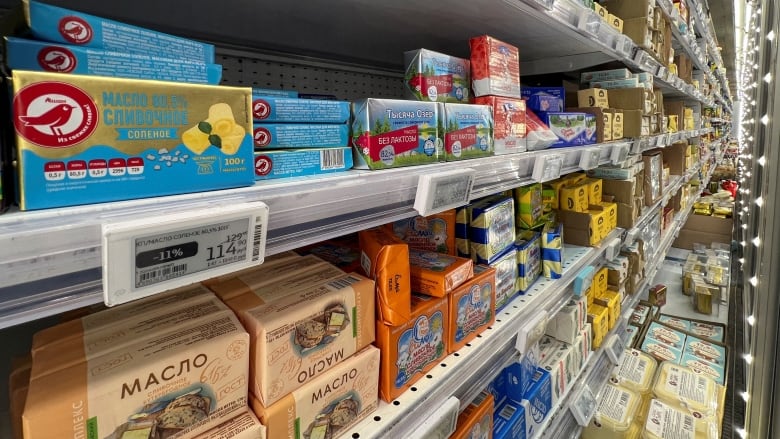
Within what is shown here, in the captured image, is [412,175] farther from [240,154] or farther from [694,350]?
[694,350]

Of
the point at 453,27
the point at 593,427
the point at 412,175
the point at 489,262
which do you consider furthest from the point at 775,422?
the point at 453,27

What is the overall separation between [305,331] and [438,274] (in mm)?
321

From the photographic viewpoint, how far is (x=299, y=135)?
1.90 feet

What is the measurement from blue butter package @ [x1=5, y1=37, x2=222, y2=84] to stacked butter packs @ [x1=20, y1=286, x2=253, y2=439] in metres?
0.30

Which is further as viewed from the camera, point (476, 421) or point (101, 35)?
point (476, 421)

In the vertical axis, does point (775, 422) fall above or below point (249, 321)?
below

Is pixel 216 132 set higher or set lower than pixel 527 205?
higher

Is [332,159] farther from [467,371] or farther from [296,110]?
[467,371]

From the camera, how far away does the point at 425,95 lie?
2.71 feet

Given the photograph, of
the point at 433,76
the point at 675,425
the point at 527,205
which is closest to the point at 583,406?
the point at 675,425

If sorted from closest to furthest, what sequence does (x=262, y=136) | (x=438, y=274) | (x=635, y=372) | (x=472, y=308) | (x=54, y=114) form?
(x=54, y=114), (x=262, y=136), (x=438, y=274), (x=472, y=308), (x=635, y=372)

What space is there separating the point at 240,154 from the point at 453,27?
755mm

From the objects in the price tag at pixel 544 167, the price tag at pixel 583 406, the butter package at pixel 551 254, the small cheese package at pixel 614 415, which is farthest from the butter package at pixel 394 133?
the small cheese package at pixel 614 415

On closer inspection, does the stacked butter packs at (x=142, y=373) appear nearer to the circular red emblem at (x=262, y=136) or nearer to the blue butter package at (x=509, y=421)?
the circular red emblem at (x=262, y=136)
